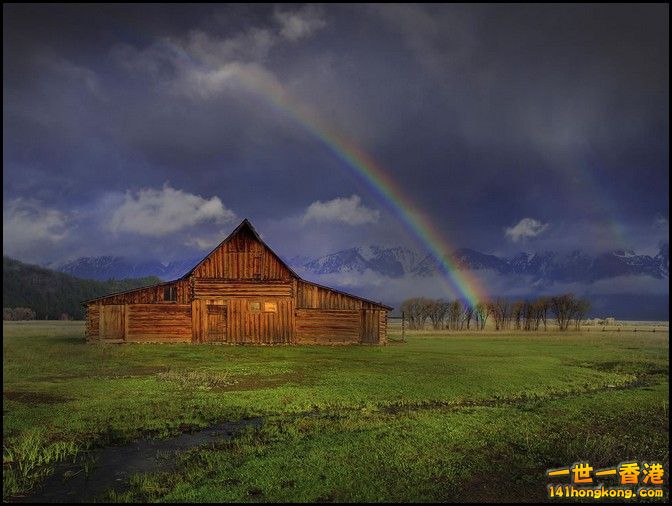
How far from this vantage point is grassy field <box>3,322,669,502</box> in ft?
36.2

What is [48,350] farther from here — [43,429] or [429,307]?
[429,307]

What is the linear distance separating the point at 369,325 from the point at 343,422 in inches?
1355

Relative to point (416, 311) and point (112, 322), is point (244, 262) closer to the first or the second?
point (112, 322)

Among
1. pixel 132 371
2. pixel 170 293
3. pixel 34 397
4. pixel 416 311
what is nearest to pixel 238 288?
pixel 170 293

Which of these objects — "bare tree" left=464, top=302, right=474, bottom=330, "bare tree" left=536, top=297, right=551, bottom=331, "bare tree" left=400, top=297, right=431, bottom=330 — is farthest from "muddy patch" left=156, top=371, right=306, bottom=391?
"bare tree" left=464, top=302, right=474, bottom=330

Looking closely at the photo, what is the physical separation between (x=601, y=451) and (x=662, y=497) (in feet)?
9.18

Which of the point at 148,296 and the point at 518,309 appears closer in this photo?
the point at 148,296

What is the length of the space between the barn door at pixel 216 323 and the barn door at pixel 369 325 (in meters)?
13.7

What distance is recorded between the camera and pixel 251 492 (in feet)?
34.3

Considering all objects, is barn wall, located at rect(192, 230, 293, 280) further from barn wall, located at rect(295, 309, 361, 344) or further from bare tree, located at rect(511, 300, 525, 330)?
bare tree, located at rect(511, 300, 525, 330)

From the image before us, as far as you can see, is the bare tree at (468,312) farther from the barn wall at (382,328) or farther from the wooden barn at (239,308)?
the wooden barn at (239,308)

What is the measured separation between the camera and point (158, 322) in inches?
1923

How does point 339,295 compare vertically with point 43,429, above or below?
above

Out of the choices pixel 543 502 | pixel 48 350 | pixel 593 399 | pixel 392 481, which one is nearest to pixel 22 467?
pixel 392 481
